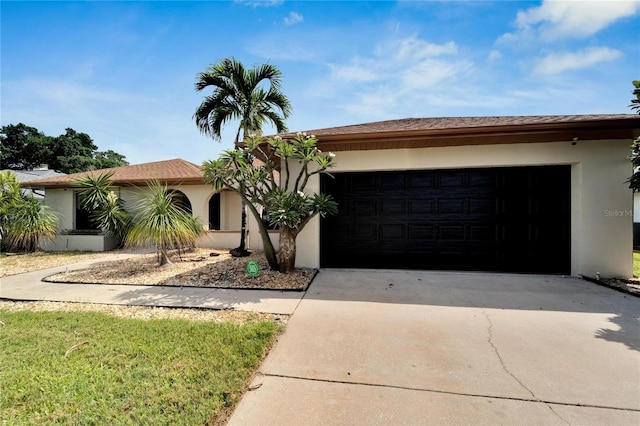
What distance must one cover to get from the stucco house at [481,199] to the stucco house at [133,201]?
3.93 metres

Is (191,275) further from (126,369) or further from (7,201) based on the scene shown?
(7,201)

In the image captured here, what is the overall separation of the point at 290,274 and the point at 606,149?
7544 mm

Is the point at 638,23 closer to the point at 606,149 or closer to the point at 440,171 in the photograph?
the point at 606,149

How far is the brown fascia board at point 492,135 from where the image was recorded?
4.75 m

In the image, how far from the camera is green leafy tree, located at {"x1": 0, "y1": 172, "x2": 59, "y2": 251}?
30.1 ft

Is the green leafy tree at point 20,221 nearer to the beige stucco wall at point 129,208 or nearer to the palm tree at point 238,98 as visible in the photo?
the beige stucco wall at point 129,208

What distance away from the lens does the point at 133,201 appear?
425 inches

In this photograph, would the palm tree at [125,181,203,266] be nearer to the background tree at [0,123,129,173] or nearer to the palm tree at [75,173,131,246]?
the palm tree at [75,173,131,246]

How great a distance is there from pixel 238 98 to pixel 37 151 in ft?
125

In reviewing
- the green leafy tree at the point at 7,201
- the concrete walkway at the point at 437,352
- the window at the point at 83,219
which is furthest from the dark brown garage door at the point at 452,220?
the green leafy tree at the point at 7,201

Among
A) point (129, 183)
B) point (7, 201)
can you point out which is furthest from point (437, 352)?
point (7, 201)

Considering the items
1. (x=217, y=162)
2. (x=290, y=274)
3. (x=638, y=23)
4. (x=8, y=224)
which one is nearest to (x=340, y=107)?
(x=217, y=162)

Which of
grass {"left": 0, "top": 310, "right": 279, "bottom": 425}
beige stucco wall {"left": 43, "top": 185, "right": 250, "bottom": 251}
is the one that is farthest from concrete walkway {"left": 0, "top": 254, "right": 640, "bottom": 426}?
beige stucco wall {"left": 43, "top": 185, "right": 250, "bottom": 251}

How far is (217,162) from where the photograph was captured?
5219 millimetres
